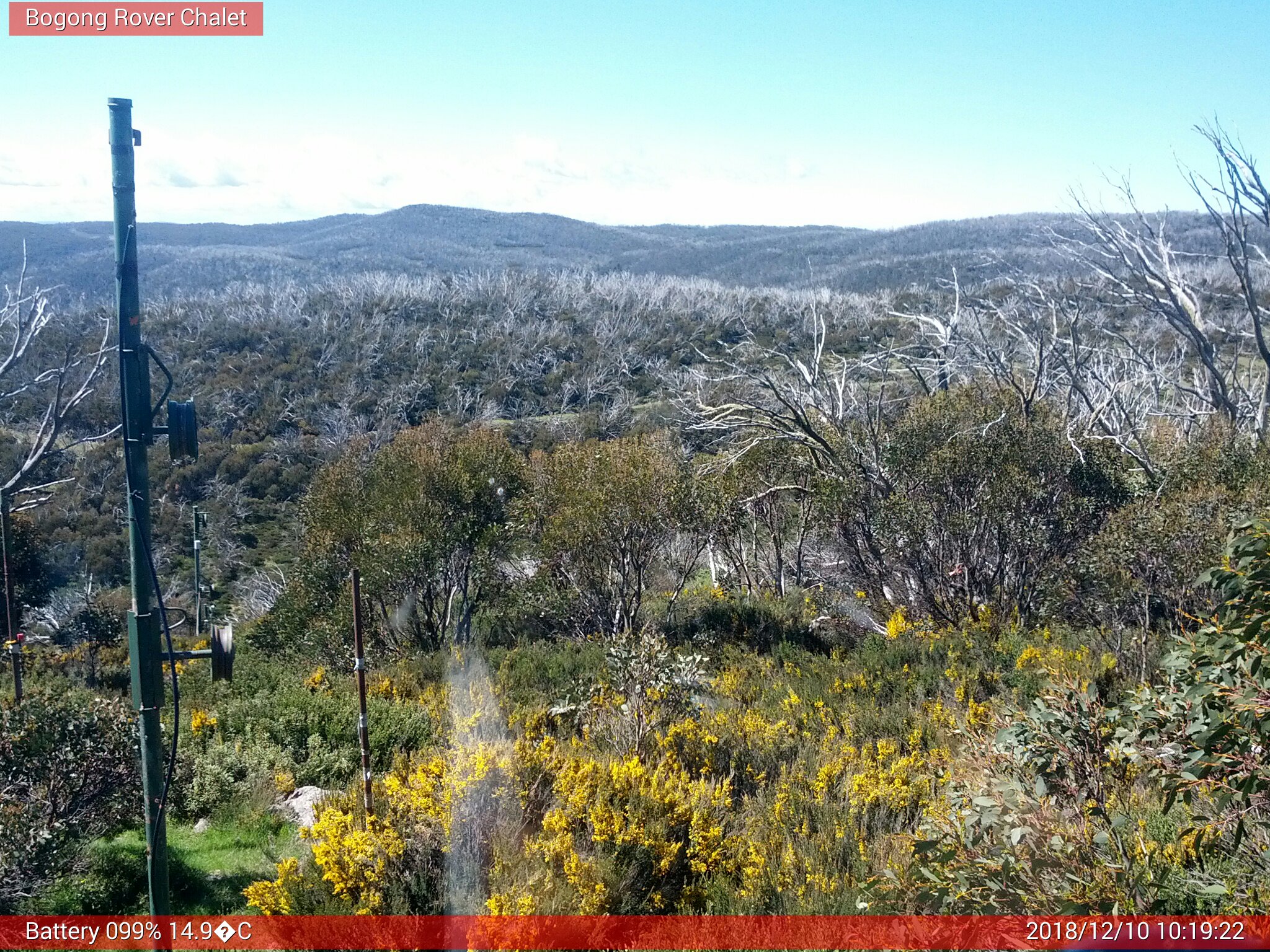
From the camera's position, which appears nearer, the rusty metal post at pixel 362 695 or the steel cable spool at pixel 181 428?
the steel cable spool at pixel 181 428

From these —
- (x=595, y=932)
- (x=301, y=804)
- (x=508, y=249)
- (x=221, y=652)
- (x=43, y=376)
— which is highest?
(x=508, y=249)

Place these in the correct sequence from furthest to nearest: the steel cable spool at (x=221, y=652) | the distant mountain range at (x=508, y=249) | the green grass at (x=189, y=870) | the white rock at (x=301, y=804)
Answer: the distant mountain range at (x=508, y=249) < the white rock at (x=301, y=804) < the green grass at (x=189, y=870) < the steel cable spool at (x=221, y=652)

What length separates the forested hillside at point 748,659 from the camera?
3871mm

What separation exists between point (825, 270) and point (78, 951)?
236 ft

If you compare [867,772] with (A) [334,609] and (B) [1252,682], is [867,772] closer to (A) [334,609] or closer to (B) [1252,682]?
(B) [1252,682]

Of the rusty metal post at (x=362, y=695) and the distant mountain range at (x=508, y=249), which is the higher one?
the distant mountain range at (x=508, y=249)

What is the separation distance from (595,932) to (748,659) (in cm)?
613

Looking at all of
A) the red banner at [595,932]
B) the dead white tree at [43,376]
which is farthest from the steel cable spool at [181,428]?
the dead white tree at [43,376]

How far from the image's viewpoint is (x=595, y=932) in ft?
13.3

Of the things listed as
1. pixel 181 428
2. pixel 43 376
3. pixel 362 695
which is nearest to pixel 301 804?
pixel 362 695

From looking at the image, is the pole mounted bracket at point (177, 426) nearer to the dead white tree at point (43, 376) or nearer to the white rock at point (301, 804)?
the white rock at point (301, 804)

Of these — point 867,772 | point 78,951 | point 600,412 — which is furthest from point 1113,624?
point 600,412

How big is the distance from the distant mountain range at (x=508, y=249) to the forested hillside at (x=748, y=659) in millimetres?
35618

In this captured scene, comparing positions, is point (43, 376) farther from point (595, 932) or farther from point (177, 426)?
point (595, 932)
